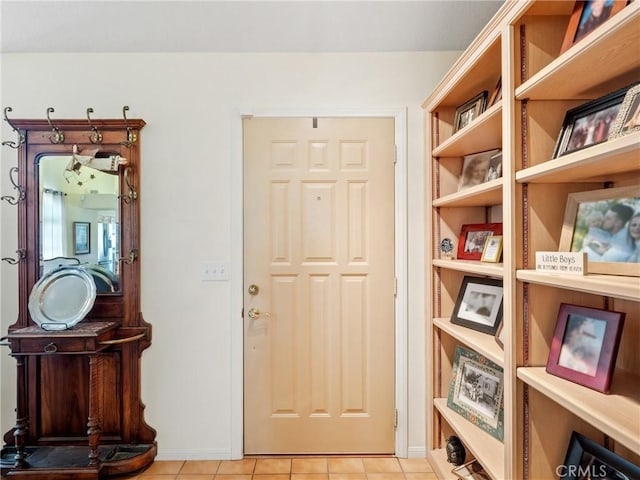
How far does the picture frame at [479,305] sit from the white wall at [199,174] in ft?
1.14

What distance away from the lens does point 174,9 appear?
1.95 metres

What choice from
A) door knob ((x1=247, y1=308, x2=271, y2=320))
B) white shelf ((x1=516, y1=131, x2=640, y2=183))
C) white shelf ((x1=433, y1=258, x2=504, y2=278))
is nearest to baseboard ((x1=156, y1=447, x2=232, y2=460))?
door knob ((x1=247, y1=308, x2=271, y2=320))

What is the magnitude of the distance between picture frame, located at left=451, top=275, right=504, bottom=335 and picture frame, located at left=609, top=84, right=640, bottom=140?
89 centimetres

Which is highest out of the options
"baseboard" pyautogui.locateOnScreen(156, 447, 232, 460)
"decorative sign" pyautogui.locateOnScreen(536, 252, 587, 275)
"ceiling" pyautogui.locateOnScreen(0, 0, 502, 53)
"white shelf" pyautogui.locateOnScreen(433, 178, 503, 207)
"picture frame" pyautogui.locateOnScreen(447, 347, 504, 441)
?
"ceiling" pyautogui.locateOnScreen(0, 0, 502, 53)

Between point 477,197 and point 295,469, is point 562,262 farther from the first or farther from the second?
point 295,469

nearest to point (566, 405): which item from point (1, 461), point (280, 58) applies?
point (280, 58)

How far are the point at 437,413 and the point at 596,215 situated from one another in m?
1.45

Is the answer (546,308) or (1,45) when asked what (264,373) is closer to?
(546,308)

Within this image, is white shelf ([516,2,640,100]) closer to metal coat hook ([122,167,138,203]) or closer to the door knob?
the door knob

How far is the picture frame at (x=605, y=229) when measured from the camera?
1.06 metres

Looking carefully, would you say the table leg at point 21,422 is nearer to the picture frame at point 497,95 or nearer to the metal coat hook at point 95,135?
the metal coat hook at point 95,135

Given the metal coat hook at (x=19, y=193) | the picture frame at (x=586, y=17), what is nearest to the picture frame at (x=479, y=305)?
the picture frame at (x=586, y=17)

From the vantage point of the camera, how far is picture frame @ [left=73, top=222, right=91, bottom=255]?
2289 mm

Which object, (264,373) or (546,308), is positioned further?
(264,373)
